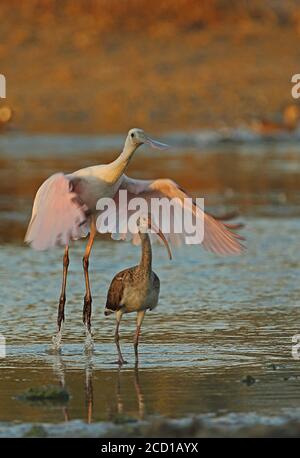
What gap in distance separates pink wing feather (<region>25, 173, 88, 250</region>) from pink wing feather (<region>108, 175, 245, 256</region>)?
2.30 feet

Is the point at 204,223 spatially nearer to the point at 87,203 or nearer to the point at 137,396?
the point at 87,203

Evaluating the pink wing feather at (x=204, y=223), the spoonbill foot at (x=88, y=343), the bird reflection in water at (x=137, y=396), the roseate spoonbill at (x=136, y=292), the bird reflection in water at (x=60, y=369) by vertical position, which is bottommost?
the bird reflection in water at (x=137, y=396)

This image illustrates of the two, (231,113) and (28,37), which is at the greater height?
(28,37)

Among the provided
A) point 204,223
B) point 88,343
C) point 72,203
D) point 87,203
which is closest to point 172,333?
point 88,343

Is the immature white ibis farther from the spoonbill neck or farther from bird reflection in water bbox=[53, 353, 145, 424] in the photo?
bird reflection in water bbox=[53, 353, 145, 424]

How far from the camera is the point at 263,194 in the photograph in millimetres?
19594

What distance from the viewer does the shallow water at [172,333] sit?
7.61 m

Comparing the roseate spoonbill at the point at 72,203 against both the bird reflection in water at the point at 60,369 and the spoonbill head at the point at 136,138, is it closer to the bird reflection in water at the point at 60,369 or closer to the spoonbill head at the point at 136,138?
the spoonbill head at the point at 136,138

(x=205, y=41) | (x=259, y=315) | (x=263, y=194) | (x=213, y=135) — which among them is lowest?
(x=259, y=315)

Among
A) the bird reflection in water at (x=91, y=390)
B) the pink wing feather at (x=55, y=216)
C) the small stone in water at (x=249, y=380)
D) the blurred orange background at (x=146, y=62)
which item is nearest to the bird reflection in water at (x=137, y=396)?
the bird reflection in water at (x=91, y=390)

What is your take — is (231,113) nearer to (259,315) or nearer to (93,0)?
(93,0)

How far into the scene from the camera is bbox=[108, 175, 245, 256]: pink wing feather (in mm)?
9867
